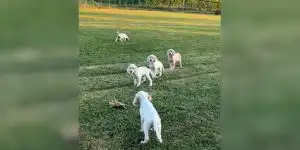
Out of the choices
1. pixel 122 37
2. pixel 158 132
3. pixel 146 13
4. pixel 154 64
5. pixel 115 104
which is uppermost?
pixel 146 13

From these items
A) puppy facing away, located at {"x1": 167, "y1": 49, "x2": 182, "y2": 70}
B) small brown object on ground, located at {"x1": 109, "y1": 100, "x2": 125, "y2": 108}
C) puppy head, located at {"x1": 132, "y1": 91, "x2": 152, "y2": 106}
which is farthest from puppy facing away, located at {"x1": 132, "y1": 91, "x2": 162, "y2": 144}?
puppy facing away, located at {"x1": 167, "y1": 49, "x2": 182, "y2": 70}

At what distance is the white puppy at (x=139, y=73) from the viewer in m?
3.23

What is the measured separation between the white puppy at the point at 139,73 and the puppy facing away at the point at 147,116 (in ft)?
Result: 0.25

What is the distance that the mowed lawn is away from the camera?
10.6 ft

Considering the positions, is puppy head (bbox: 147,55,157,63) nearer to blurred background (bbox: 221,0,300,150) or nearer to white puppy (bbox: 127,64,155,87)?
white puppy (bbox: 127,64,155,87)

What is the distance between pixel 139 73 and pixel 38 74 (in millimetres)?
575

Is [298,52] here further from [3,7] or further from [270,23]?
[3,7]

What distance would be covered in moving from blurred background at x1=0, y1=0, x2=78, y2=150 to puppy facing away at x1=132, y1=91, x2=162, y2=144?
387mm

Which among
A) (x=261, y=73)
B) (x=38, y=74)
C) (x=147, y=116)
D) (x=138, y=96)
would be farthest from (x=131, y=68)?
(x=261, y=73)

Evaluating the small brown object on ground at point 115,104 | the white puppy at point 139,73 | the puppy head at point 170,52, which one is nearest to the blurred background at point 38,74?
the small brown object on ground at point 115,104

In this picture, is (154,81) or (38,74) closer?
(38,74)

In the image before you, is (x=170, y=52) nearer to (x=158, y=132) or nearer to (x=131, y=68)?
(x=131, y=68)

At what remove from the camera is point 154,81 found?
10.8 feet

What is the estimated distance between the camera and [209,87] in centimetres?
327
